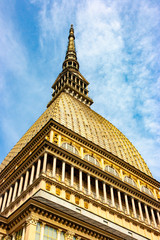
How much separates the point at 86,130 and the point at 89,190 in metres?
14.4

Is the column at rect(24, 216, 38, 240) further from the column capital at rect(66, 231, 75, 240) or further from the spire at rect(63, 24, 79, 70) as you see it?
the spire at rect(63, 24, 79, 70)

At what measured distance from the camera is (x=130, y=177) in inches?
2217

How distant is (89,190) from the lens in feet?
147

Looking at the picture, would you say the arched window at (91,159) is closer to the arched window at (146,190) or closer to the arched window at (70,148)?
the arched window at (70,148)

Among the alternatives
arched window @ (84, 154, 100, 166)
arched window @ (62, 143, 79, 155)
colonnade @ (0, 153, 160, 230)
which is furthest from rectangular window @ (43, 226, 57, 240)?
arched window @ (84, 154, 100, 166)

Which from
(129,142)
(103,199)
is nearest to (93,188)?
(103,199)

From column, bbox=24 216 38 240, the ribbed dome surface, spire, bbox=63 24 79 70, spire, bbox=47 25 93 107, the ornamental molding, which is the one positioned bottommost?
column, bbox=24 216 38 240

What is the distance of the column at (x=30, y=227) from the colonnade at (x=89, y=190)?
9.96m

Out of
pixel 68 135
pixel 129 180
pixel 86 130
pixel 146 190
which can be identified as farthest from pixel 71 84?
pixel 146 190

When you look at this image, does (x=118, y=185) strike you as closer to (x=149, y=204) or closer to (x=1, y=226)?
(x=149, y=204)

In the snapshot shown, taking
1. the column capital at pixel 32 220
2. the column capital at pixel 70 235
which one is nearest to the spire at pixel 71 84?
the column capital at pixel 70 235

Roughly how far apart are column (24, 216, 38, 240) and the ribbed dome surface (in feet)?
74.3

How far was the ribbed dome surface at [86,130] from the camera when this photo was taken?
180 ft

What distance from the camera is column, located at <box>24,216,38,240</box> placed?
30.0 m
